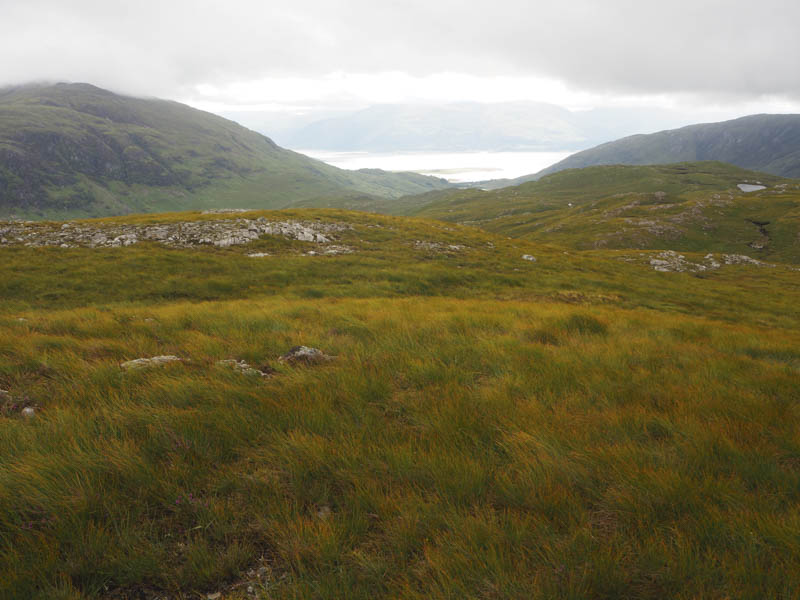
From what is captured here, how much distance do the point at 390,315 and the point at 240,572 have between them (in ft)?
24.1

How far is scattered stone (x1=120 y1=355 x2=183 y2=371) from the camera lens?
5.17 meters

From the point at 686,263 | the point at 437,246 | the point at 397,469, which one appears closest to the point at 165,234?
the point at 437,246

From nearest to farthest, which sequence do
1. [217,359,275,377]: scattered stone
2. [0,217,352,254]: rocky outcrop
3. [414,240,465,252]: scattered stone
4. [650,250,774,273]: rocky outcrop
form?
[217,359,275,377]: scattered stone, [0,217,352,254]: rocky outcrop, [414,240,465,252]: scattered stone, [650,250,774,273]: rocky outcrop

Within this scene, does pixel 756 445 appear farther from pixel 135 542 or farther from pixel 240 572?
pixel 135 542

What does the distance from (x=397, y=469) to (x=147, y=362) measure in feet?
14.6

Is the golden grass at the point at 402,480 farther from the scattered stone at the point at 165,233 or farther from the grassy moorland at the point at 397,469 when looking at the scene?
the scattered stone at the point at 165,233

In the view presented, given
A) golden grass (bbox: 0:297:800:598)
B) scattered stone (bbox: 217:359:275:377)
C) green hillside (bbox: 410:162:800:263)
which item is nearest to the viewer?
golden grass (bbox: 0:297:800:598)

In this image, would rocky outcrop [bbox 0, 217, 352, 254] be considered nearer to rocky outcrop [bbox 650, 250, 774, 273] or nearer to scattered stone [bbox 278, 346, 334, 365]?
scattered stone [bbox 278, 346, 334, 365]

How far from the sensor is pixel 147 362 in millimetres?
5449

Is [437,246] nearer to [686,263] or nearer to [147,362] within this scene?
[147,362]

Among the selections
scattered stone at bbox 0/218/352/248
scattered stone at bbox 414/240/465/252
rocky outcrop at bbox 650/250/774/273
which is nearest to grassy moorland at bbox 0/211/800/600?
scattered stone at bbox 0/218/352/248

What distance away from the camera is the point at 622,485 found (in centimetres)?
291

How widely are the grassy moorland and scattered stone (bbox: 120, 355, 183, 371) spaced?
0.50 feet

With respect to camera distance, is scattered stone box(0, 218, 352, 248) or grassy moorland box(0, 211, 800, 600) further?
scattered stone box(0, 218, 352, 248)
